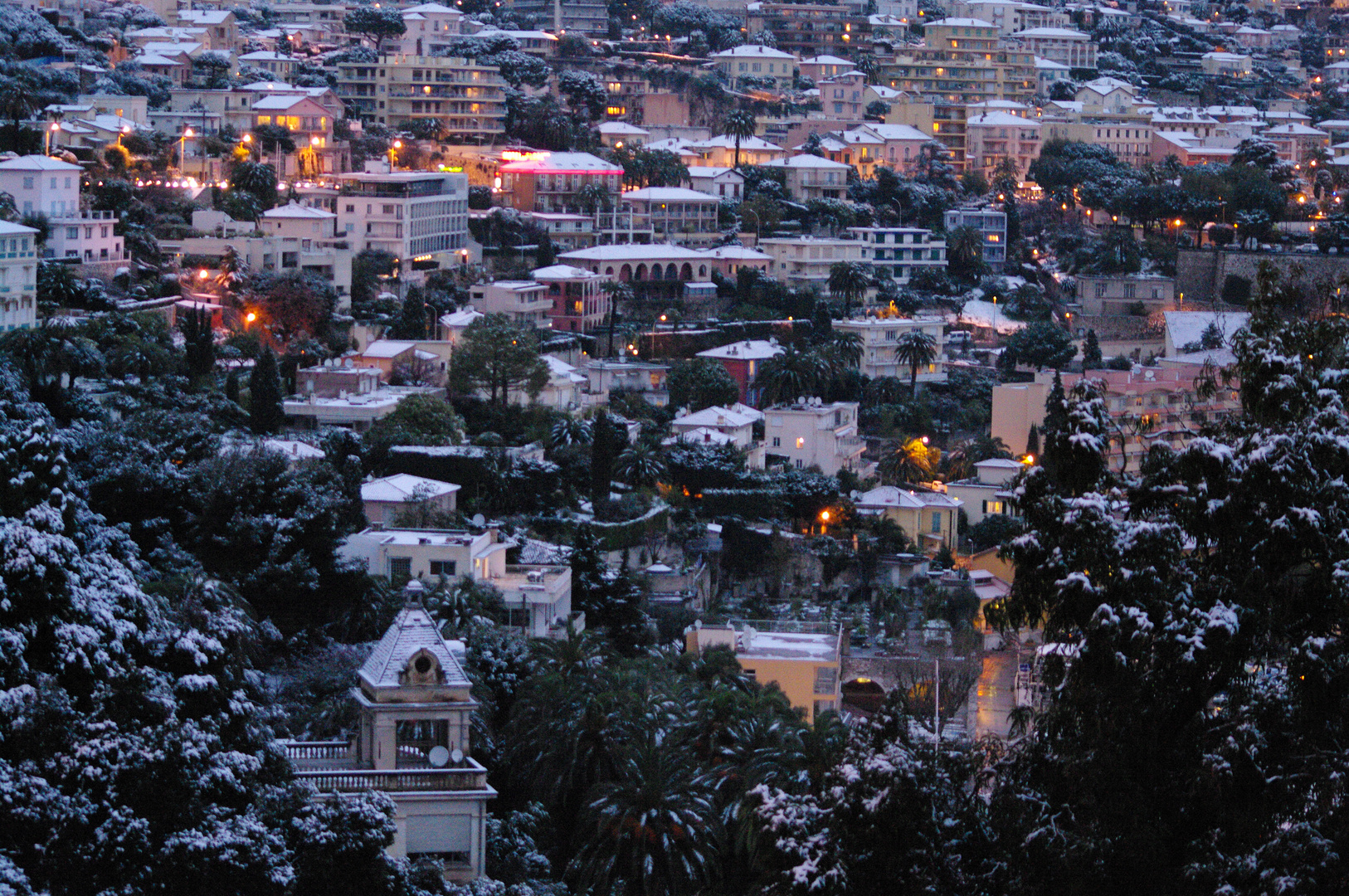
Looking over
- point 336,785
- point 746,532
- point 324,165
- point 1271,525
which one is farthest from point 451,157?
point 1271,525

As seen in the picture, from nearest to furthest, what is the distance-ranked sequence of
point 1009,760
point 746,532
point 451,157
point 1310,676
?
point 1310,676, point 1009,760, point 746,532, point 451,157

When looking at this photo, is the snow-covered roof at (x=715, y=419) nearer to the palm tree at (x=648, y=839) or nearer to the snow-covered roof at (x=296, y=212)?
the snow-covered roof at (x=296, y=212)

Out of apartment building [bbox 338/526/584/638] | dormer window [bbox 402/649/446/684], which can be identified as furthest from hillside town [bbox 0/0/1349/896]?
apartment building [bbox 338/526/584/638]

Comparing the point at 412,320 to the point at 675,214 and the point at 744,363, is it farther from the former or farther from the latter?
the point at 675,214

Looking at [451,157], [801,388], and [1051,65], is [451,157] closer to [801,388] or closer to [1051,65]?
[801,388]

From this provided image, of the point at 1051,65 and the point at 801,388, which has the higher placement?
the point at 1051,65

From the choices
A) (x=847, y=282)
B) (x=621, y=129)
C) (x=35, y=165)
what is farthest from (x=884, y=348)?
(x=35, y=165)
